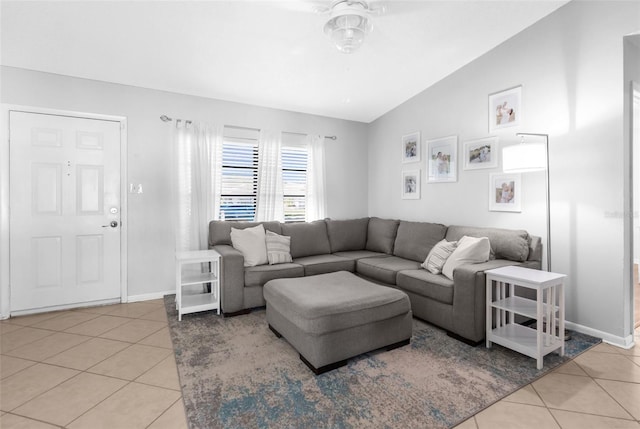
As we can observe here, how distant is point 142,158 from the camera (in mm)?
3711

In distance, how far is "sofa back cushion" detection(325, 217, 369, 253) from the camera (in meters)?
4.53

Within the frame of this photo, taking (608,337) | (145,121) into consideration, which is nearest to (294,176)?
(145,121)

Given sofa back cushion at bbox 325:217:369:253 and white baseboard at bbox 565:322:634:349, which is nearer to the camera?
white baseboard at bbox 565:322:634:349

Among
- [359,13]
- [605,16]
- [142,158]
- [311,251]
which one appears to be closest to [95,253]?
[142,158]

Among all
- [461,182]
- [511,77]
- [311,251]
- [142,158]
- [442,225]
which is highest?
[511,77]

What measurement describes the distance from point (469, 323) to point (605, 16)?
2.71 meters

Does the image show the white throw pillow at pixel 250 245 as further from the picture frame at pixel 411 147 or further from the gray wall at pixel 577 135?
the gray wall at pixel 577 135

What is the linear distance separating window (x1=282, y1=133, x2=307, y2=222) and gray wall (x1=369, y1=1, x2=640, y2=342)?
2245 mm

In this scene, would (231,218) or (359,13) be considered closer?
(359,13)

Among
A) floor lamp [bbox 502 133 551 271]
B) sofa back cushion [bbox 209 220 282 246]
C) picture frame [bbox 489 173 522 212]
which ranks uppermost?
floor lamp [bbox 502 133 551 271]

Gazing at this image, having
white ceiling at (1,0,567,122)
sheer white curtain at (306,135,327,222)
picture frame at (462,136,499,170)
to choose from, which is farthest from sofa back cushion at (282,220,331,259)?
picture frame at (462,136,499,170)

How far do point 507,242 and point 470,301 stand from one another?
84 cm

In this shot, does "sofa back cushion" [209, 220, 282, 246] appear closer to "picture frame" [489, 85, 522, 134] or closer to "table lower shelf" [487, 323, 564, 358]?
"table lower shelf" [487, 323, 564, 358]

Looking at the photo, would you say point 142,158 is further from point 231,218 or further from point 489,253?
point 489,253
